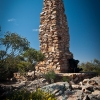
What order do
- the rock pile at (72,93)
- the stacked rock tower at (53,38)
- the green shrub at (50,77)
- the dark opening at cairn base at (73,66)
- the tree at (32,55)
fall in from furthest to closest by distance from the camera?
the dark opening at cairn base at (73,66)
the stacked rock tower at (53,38)
the tree at (32,55)
the green shrub at (50,77)
the rock pile at (72,93)

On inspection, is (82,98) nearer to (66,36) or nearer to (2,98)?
(2,98)

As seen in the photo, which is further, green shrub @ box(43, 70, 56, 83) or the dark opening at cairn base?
the dark opening at cairn base

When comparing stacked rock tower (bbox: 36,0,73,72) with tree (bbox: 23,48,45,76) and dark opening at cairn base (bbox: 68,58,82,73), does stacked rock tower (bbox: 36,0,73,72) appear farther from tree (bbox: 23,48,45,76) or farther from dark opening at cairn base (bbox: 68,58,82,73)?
tree (bbox: 23,48,45,76)

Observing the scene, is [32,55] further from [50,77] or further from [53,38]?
[53,38]

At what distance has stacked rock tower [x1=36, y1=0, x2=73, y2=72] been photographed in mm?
10812

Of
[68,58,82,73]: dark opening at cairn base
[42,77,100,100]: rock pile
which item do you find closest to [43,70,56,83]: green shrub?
[42,77,100,100]: rock pile

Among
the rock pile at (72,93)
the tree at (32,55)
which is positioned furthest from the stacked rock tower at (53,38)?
the rock pile at (72,93)

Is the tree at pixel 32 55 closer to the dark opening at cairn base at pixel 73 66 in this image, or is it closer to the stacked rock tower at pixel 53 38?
the stacked rock tower at pixel 53 38

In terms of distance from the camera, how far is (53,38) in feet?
37.0

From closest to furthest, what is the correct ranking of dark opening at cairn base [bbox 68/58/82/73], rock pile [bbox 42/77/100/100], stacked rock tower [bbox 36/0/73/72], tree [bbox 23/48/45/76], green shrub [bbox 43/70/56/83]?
rock pile [bbox 42/77/100/100] < green shrub [bbox 43/70/56/83] < tree [bbox 23/48/45/76] < stacked rock tower [bbox 36/0/73/72] < dark opening at cairn base [bbox 68/58/82/73]

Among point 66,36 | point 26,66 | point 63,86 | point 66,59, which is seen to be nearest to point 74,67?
point 66,59

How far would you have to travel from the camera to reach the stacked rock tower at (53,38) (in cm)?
1081

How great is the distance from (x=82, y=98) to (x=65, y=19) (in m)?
8.70

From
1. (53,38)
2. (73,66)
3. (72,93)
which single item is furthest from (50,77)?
(53,38)
